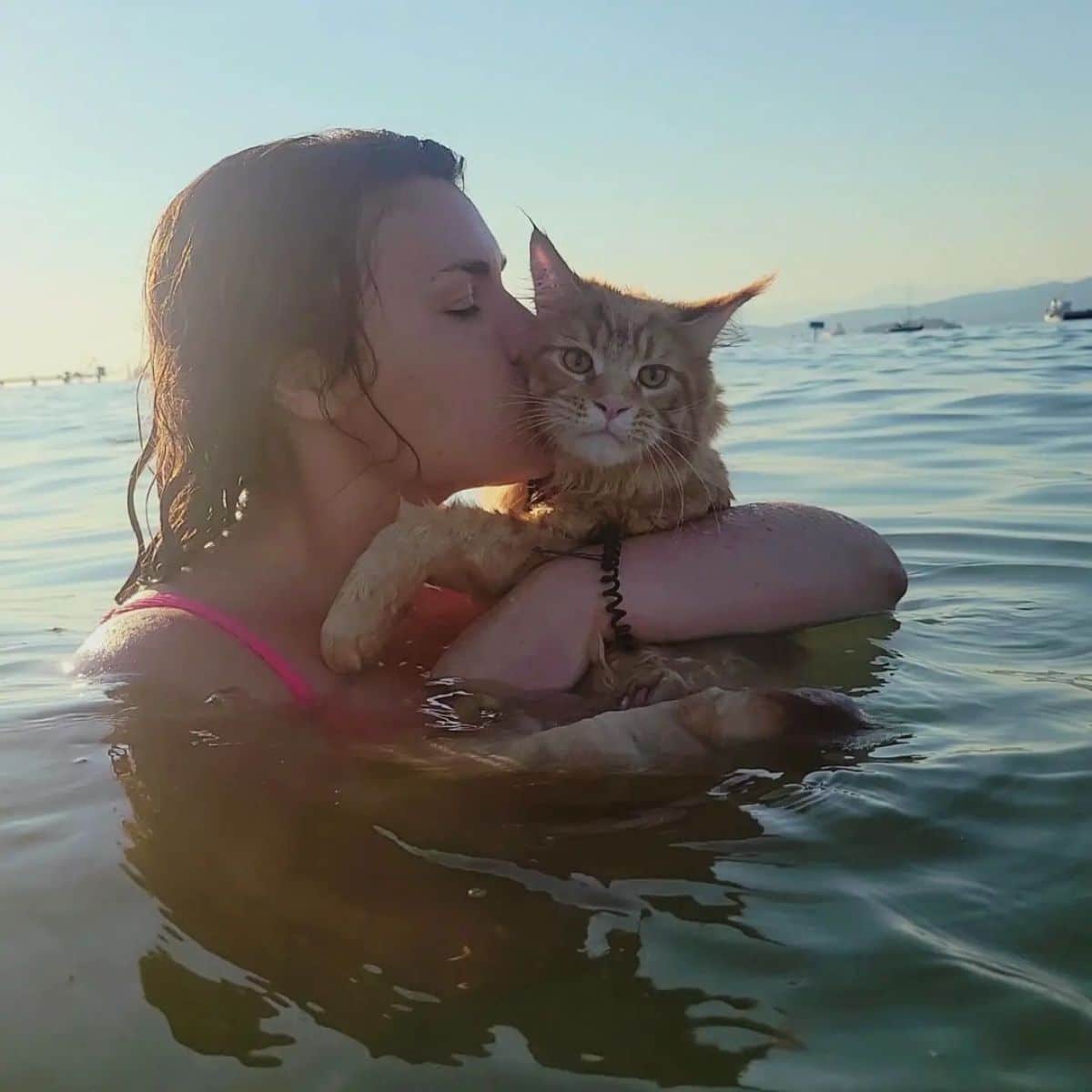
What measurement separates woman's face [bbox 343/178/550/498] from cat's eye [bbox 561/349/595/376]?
0.24 meters

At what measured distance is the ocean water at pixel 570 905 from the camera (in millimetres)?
1453

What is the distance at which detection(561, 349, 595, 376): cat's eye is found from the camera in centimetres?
339

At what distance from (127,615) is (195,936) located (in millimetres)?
1418

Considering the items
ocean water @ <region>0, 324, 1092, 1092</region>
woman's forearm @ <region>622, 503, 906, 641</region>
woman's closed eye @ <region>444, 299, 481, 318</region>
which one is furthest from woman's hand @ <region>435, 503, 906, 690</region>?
woman's closed eye @ <region>444, 299, 481, 318</region>

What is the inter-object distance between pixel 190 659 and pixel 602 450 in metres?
1.17

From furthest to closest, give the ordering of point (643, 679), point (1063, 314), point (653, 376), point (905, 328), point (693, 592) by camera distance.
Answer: point (905, 328) < point (1063, 314) < point (653, 376) < point (693, 592) < point (643, 679)

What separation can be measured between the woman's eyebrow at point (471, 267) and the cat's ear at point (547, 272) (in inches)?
12.9

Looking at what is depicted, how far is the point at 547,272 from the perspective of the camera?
11.6ft

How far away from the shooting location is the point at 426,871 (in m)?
1.95

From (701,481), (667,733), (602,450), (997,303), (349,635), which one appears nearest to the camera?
(667,733)

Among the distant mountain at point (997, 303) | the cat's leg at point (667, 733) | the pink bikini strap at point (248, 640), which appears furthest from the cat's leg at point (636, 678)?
the distant mountain at point (997, 303)

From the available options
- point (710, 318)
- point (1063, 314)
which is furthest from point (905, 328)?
point (710, 318)

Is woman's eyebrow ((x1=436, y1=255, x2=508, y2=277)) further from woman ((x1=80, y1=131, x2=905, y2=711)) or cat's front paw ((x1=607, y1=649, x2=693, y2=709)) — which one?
cat's front paw ((x1=607, y1=649, x2=693, y2=709))

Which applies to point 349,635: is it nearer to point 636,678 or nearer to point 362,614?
point 362,614
